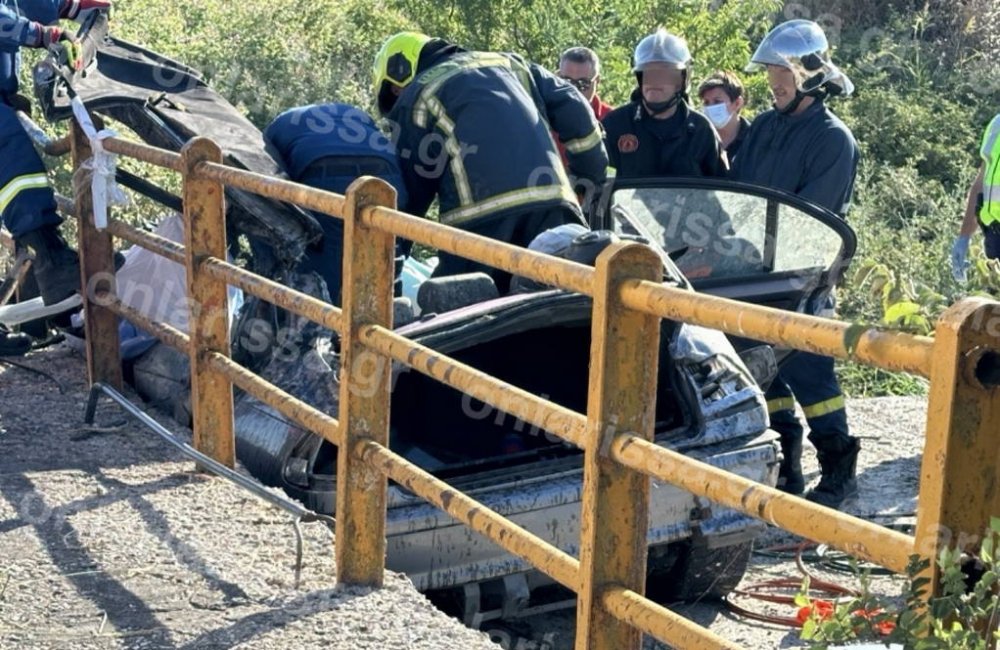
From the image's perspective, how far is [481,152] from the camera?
5844mm

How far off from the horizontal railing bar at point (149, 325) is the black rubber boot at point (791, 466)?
2535mm

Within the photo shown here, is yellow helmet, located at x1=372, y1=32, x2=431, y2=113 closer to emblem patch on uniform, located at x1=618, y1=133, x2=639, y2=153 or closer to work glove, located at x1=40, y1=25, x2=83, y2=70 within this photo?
work glove, located at x1=40, y1=25, x2=83, y2=70

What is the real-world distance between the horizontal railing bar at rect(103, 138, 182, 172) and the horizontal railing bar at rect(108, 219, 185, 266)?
0.92ft

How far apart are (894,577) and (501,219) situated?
1991mm

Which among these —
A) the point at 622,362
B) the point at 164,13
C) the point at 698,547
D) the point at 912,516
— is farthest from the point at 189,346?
the point at 164,13

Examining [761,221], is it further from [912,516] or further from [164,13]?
[164,13]

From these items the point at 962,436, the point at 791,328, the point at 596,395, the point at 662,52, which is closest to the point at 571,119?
the point at 662,52

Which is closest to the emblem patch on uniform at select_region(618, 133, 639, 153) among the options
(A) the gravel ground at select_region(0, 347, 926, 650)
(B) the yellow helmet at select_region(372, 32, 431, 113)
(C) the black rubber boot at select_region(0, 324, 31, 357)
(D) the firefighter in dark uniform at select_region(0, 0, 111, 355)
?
(B) the yellow helmet at select_region(372, 32, 431, 113)

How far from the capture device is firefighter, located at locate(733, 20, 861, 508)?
6.33 metres

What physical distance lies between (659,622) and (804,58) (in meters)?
4.71

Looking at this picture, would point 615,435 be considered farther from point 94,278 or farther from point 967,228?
point 967,228

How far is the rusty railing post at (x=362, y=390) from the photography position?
12.6 feet

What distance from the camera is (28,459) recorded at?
5246mm

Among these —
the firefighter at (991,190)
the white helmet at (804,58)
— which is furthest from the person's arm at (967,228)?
the white helmet at (804,58)
